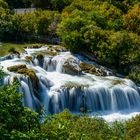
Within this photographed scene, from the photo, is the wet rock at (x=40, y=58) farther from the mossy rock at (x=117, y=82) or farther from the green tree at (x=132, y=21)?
the green tree at (x=132, y=21)

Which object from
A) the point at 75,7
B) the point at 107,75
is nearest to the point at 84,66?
the point at 107,75

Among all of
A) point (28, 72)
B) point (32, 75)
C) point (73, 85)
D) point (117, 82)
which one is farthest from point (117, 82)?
point (28, 72)

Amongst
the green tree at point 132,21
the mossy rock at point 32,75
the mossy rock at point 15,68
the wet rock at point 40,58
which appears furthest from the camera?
the green tree at point 132,21

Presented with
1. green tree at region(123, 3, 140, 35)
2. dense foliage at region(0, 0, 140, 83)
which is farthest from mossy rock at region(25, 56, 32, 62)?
green tree at region(123, 3, 140, 35)

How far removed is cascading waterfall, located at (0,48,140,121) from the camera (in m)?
40.9

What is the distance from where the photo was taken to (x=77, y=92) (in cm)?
4175

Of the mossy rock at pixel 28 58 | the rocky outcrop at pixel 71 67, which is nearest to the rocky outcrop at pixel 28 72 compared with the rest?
the mossy rock at pixel 28 58

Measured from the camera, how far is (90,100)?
138ft

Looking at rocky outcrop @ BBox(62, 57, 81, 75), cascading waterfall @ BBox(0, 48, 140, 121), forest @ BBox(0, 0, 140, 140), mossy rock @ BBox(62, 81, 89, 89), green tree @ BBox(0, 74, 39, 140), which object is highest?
green tree @ BBox(0, 74, 39, 140)

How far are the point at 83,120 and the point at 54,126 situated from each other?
8745 millimetres

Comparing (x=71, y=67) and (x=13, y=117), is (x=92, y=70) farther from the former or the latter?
(x=13, y=117)

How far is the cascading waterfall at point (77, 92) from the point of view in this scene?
40.9m

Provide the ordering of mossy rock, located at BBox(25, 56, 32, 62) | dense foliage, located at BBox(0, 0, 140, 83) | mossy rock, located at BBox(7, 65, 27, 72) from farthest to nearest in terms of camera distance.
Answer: dense foliage, located at BBox(0, 0, 140, 83)
mossy rock, located at BBox(25, 56, 32, 62)
mossy rock, located at BBox(7, 65, 27, 72)

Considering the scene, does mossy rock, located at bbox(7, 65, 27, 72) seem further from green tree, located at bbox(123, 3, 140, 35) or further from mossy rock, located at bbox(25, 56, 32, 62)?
green tree, located at bbox(123, 3, 140, 35)
